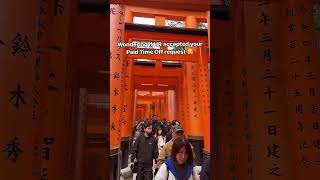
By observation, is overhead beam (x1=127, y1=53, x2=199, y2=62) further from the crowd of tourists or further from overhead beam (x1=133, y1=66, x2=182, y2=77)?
overhead beam (x1=133, y1=66, x2=182, y2=77)

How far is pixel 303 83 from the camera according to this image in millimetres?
1556

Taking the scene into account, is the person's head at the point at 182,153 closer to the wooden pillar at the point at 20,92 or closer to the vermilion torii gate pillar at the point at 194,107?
the wooden pillar at the point at 20,92

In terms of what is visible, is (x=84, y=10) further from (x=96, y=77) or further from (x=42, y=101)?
(x=42, y=101)

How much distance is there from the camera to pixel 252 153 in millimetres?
1552

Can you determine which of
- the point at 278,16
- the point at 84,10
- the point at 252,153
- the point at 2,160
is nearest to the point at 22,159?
the point at 2,160

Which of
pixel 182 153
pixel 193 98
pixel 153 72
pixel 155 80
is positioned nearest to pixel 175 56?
pixel 193 98

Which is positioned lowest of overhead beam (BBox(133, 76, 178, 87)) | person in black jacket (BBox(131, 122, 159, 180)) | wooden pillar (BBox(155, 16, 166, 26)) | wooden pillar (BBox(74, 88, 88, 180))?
person in black jacket (BBox(131, 122, 159, 180))

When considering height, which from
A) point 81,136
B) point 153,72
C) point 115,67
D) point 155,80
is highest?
point 153,72

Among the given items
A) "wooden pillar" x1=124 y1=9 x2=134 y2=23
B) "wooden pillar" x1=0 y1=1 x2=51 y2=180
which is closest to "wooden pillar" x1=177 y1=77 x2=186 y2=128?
"wooden pillar" x1=124 y1=9 x2=134 y2=23

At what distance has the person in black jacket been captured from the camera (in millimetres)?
4668

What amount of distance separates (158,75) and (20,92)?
7.46 m

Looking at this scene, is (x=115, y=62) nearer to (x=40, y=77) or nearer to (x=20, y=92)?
(x=40, y=77)

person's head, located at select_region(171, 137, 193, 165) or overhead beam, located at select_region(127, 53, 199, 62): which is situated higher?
overhead beam, located at select_region(127, 53, 199, 62)

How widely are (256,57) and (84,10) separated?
2.65 ft
